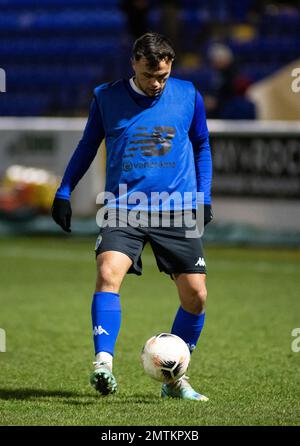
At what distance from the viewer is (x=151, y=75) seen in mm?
5102

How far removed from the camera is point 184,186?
5.29 metres

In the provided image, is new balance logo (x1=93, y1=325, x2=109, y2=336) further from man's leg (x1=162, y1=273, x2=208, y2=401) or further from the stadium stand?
the stadium stand

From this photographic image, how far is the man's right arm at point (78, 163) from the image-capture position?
210 inches

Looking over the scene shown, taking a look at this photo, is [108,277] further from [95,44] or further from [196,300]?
[95,44]

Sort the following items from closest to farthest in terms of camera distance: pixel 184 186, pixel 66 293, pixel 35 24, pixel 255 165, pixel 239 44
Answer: pixel 184 186 < pixel 66 293 < pixel 255 165 < pixel 239 44 < pixel 35 24

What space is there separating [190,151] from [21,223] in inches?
396

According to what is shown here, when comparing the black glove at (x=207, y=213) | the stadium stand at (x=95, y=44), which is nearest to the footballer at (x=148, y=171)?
the black glove at (x=207, y=213)

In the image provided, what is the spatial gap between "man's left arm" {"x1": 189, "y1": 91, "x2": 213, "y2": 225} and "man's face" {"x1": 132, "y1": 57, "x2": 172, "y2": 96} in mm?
267

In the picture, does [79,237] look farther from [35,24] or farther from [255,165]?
[35,24]

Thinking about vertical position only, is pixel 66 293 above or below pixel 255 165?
below

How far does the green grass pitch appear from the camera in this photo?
479cm

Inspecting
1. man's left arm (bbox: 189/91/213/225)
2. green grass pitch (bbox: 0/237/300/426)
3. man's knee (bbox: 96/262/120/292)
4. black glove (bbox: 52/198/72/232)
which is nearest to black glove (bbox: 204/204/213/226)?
man's left arm (bbox: 189/91/213/225)
